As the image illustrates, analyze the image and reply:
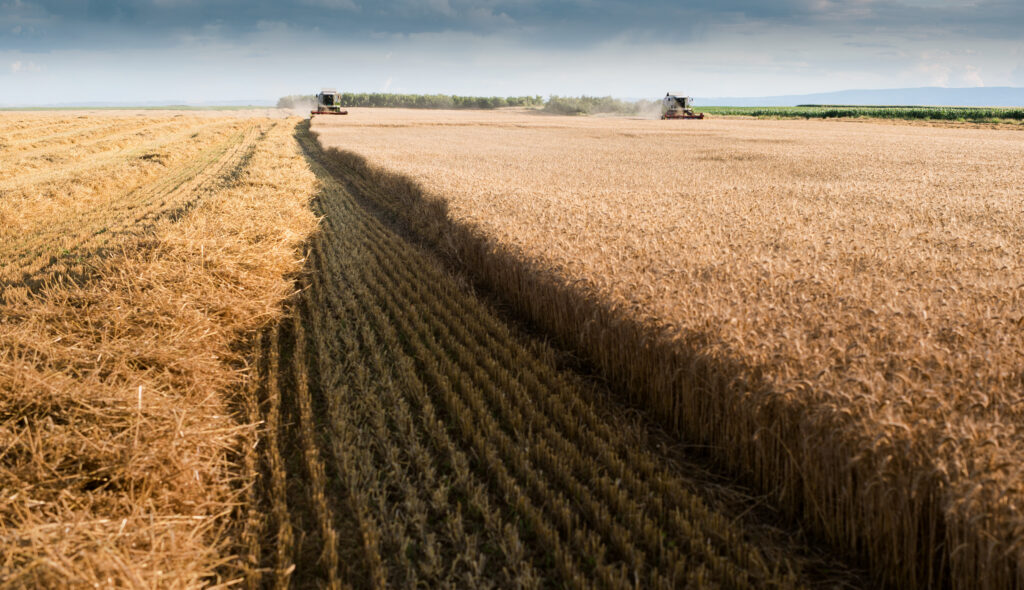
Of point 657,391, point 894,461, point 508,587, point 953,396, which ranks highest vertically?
point 953,396

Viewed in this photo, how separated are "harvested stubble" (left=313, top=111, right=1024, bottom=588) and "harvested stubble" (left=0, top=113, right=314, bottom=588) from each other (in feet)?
9.38

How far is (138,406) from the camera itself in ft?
11.9

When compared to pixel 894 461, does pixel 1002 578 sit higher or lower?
lower

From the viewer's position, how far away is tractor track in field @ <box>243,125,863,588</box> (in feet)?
10.2

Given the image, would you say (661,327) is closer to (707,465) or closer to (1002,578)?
(707,465)

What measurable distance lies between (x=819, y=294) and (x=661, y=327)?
4.44ft

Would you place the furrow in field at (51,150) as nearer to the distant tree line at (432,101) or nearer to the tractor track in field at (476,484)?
the tractor track in field at (476,484)

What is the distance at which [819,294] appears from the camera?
465cm

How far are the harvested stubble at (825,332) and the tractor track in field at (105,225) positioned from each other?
520 centimetres

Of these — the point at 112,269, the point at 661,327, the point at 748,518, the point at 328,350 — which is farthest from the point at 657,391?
the point at 112,269

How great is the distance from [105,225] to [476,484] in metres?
11.0

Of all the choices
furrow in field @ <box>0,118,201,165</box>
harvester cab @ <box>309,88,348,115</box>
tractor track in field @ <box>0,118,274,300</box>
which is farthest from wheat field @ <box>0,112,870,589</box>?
harvester cab @ <box>309,88,348,115</box>

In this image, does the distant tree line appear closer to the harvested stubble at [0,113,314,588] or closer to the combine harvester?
the combine harvester

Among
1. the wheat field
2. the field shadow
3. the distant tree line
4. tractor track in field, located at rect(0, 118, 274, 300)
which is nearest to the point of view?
the wheat field
